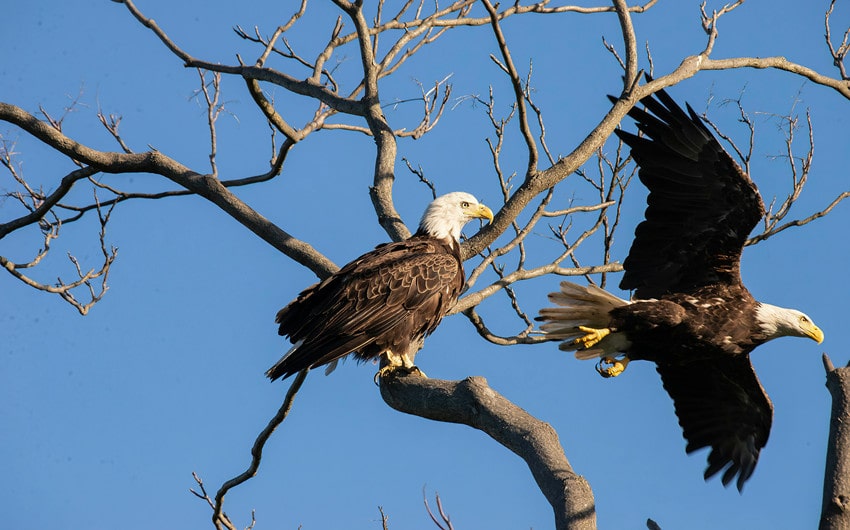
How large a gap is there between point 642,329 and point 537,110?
1481 mm

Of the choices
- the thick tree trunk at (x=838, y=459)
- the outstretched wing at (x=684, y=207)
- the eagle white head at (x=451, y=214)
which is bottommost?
the thick tree trunk at (x=838, y=459)

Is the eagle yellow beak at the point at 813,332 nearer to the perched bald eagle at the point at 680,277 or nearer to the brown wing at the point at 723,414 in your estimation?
the perched bald eagle at the point at 680,277

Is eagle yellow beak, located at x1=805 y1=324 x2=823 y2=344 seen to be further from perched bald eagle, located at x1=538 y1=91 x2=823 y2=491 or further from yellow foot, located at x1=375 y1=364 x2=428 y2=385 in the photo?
yellow foot, located at x1=375 y1=364 x2=428 y2=385

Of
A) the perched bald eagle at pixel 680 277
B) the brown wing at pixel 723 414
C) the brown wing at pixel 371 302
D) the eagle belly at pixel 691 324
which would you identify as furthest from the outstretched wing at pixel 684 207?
the brown wing at pixel 371 302

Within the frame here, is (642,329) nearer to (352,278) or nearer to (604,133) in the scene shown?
(604,133)

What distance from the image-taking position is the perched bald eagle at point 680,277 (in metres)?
5.66

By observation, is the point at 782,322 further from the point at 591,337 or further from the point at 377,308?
the point at 377,308

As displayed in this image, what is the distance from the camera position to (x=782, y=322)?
5.75m

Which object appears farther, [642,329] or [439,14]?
[439,14]

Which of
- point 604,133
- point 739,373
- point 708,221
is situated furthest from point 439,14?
point 739,373

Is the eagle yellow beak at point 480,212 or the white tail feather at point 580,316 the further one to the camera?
the eagle yellow beak at point 480,212

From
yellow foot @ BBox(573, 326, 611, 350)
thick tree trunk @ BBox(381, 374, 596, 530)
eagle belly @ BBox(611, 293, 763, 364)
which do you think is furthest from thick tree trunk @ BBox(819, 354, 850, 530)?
yellow foot @ BBox(573, 326, 611, 350)

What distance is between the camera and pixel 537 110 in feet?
19.2

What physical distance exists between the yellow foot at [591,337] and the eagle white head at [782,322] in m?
0.95
